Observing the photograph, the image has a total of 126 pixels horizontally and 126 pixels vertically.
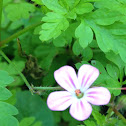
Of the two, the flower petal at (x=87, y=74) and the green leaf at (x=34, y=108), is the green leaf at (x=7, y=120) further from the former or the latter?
the green leaf at (x=34, y=108)

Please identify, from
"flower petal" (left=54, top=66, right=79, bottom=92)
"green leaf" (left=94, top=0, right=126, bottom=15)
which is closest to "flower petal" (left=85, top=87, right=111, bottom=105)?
"flower petal" (left=54, top=66, right=79, bottom=92)

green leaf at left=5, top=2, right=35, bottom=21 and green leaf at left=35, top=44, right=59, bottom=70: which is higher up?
green leaf at left=5, top=2, right=35, bottom=21

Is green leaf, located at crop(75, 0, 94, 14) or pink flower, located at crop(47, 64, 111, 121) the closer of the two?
pink flower, located at crop(47, 64, 111, 121)

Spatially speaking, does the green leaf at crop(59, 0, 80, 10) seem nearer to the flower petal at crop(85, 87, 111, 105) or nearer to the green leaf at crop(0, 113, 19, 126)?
the flower petal at crop(85, 87, 111, 105)

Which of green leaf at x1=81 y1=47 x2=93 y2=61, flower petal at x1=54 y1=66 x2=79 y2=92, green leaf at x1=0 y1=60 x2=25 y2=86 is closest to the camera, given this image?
flower petal at x1=54 y1=66 x2=79 y2=92

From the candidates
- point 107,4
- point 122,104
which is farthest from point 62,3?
point 122,104

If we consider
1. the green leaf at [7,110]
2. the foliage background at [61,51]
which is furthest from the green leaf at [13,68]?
the green leaf at [7,110]

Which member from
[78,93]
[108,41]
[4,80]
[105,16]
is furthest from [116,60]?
[4,80]
